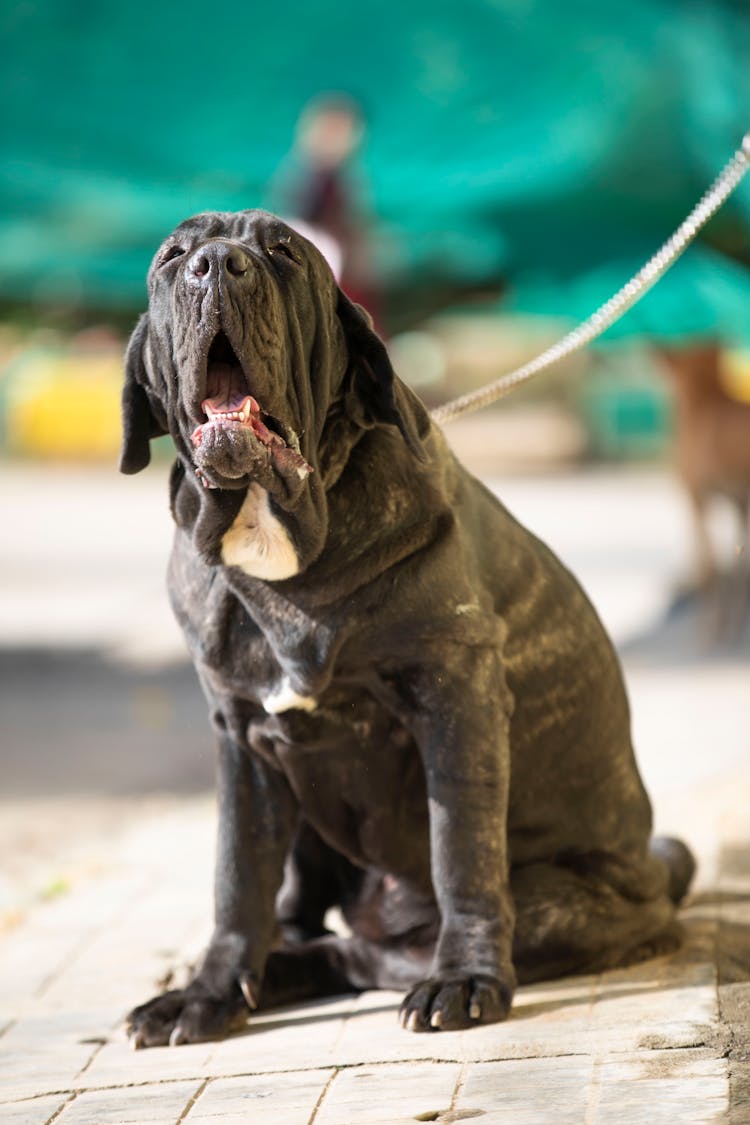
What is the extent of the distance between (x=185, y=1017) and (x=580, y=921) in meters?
0.92

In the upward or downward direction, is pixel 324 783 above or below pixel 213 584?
below

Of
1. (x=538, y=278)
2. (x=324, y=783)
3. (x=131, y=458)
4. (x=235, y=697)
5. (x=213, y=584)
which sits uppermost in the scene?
(x=538, y=278)

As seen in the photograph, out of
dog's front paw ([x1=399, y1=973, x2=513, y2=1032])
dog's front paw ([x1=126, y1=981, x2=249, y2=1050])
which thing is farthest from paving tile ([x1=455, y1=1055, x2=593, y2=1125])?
dog's front paw ([x1=126, y1=981, x2=249, y2=1050])

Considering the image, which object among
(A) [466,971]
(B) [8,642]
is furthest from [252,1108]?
(B) [8,642]

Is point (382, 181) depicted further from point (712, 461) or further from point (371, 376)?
point (371, 376)

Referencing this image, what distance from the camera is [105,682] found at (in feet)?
34.1

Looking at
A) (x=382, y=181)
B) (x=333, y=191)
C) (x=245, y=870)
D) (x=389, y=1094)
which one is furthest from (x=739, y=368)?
(x=389, y=1094)

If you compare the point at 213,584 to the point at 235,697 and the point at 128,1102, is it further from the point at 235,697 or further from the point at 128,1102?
the point at 128,1102

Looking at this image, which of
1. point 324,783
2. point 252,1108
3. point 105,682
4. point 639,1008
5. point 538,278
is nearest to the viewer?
point 252,1108

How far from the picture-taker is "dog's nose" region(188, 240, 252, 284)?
3168 mm

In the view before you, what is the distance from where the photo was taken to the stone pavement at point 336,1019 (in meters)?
3.05

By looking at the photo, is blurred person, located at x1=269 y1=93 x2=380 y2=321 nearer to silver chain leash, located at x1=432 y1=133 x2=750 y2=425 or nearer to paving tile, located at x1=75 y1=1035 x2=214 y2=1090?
silver chain leash, located at x1=432 y1=133 x2=750 y2=425

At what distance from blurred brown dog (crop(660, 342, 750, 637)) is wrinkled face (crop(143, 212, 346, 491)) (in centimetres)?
798

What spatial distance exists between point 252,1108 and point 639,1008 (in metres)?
0.89
